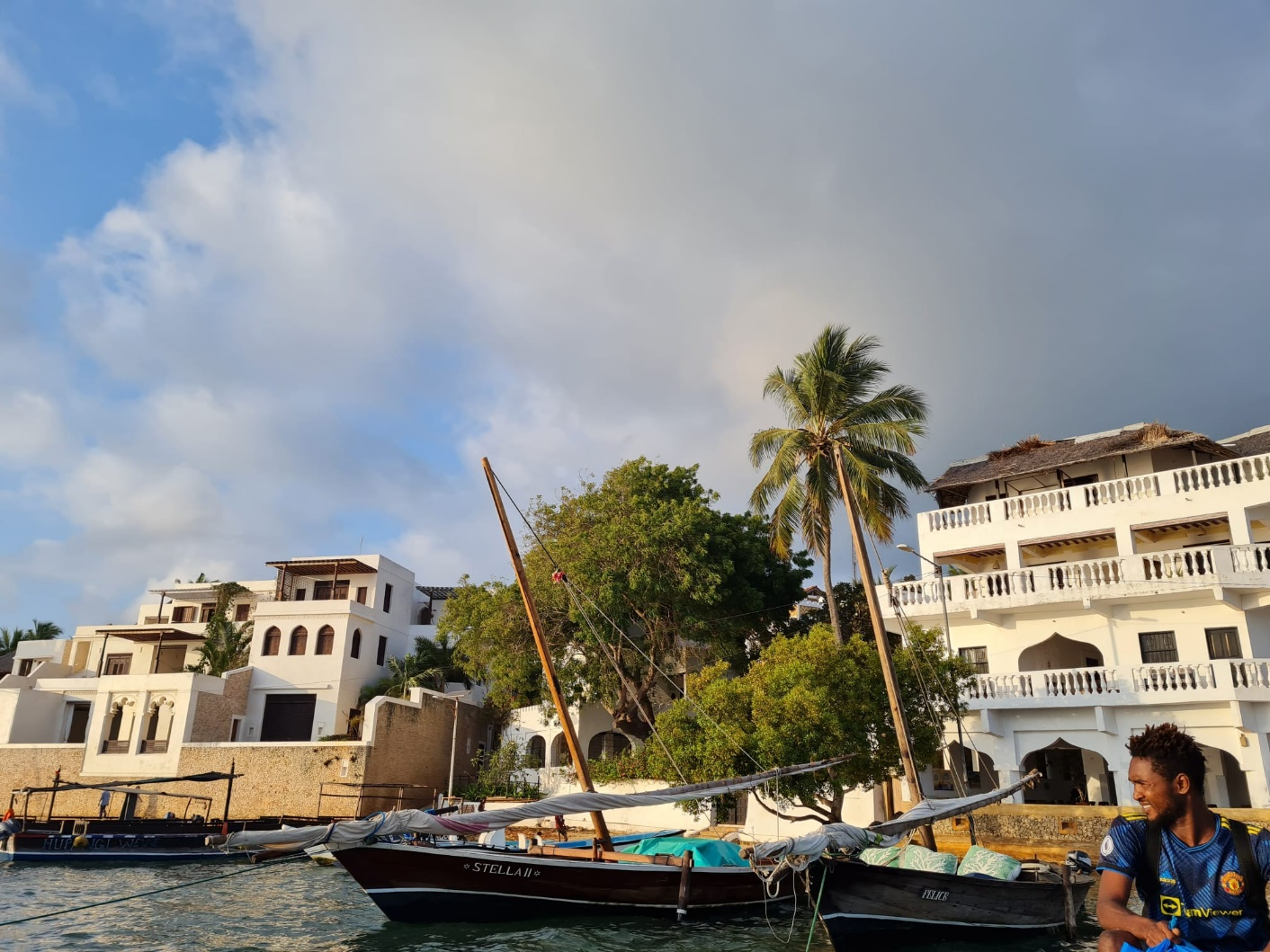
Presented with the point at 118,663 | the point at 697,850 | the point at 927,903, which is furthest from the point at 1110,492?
the point at 118,663

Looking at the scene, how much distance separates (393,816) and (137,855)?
604 inches

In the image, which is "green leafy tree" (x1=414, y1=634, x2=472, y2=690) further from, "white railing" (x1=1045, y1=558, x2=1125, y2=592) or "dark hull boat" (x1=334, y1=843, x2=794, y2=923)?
"white railing" (x1=1045, y1=558, x2=1125, y2=592)

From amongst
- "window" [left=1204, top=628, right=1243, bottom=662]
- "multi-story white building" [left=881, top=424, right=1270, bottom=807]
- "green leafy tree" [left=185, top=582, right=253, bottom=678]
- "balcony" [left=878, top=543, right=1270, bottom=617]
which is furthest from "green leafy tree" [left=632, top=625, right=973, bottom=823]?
"green leafy tree" [left=185, top=582, right=253, bottom=678]

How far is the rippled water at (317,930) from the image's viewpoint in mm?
14344

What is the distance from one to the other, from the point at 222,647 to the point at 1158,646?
38.8 metres

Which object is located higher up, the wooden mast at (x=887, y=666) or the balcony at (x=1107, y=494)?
the balcony at (x=1107, y=494)

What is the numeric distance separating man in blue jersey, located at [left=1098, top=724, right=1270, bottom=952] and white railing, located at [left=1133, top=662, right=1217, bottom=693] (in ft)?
65.8

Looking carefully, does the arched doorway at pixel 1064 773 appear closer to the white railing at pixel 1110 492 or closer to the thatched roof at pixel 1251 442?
the white railing at pixel 1110 492

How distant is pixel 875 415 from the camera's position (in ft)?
90.2

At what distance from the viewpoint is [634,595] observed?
30.4m

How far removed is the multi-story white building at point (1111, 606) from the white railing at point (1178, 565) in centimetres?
6

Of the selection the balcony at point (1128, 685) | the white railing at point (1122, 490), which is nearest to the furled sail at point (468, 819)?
the balcony at point (1128, 685)

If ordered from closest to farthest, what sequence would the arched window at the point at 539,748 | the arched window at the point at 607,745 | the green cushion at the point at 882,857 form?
the green cushion at the point at 882,857 → the arched window at the point at 539,748 → the arched window at the point at 607,745

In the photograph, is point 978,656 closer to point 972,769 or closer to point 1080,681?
point 1080,681
